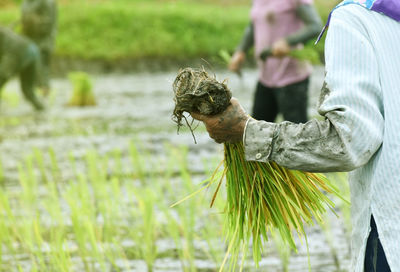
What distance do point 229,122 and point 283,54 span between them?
108 inches

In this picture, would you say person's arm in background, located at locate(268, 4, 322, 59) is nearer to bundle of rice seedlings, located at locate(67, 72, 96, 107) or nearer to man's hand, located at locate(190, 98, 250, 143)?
man's hand, located at locate(190, 98, 250, 143)

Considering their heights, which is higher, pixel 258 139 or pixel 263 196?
pixel 258 139

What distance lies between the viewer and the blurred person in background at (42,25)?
1134 centimetres

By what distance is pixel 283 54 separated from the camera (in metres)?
4.60

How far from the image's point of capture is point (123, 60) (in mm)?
20422

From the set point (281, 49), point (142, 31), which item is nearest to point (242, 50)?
point (281, 49)

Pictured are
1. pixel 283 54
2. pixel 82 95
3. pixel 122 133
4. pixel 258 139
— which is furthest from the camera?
pixel 82 95

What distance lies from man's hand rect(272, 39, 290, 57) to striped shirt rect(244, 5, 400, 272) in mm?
2734

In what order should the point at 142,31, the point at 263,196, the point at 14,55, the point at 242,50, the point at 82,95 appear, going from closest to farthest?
the point at 263,196 < the point at 242,50 < the point at 14,55 < the point at 82,95 < the point at 142,31

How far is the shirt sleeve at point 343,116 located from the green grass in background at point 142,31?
1840cm

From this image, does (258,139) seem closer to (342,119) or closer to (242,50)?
(342,119)

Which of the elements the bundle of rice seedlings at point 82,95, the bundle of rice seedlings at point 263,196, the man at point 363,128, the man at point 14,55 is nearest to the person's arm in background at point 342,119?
the man at point 363,128

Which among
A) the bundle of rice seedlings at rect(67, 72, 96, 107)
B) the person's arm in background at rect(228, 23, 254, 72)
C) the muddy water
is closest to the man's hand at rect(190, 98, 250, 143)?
the muddy water

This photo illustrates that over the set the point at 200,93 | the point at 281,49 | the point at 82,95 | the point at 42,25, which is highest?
the point at 200,93
